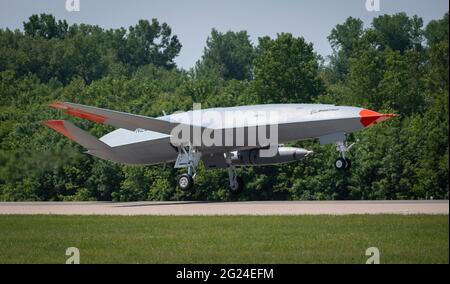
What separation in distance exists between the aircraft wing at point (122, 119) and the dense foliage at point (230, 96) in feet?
5.75

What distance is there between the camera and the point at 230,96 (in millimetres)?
62688

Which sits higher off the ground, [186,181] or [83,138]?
[83,138]

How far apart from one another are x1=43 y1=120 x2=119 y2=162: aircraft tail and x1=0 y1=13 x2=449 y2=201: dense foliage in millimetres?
550

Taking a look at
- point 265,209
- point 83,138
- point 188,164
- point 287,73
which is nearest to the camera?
point 265,209

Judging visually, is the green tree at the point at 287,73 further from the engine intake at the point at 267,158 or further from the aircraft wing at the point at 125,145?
the aircraft wing at the point at 125,145

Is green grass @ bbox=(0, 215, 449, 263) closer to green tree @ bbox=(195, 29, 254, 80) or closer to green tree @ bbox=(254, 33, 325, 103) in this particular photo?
green tree @ bbox=(254, 33, 325, 103)

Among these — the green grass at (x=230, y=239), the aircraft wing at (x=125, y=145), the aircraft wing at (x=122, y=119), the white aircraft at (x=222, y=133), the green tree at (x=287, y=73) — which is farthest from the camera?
the green tree at (x=287, y=73)

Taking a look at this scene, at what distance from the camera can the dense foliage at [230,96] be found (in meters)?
43.8

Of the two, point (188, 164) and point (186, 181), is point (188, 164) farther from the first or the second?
point (186, 181)

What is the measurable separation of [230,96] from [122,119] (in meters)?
25.7

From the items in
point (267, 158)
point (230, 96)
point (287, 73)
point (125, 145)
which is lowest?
point (267, 158)

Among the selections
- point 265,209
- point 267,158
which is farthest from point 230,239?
point 267,158

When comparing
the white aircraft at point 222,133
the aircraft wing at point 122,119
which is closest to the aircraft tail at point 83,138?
the white aircraft at point 222,133

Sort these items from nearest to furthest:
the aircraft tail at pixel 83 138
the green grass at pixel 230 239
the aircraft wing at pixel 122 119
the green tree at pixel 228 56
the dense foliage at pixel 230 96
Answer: the green grass at pixel 230 239 < the aircraft wing at pixel 122 119 < the aircraft tail at pixel 83 138 < the dense foliage at pixel 230 96 < the green tree at pixel 228 56
